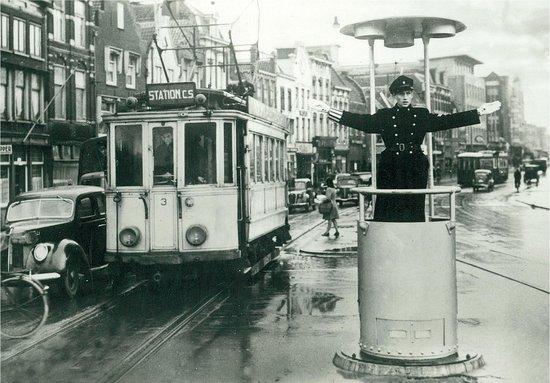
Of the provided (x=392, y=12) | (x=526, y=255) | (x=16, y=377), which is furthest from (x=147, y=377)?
(x=526, y=255)

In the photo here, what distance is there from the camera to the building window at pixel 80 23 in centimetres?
3438

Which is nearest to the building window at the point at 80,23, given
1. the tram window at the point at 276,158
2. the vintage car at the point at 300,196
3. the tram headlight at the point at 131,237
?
the vintage car at the point at 300,196

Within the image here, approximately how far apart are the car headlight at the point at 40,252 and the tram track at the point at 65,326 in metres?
1.10

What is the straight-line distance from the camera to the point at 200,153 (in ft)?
36.8

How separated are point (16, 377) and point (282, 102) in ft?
→ 188

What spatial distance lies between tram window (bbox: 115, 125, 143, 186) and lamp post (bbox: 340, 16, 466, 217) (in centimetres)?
488

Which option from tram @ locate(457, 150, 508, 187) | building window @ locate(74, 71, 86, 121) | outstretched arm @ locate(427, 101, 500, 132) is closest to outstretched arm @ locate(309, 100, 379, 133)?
outstretched arm @ locate(427, 101, 500, 132)

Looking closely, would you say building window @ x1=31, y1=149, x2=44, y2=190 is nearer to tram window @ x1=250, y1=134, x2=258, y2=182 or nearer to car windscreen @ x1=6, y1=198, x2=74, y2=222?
car windscreen @ x1=6, y1=198, x2=74, y2=222

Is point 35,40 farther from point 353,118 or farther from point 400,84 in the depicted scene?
point 400,84

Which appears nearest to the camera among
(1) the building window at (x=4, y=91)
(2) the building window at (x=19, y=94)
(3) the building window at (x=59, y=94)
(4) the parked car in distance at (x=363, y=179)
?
(1) the building window at (x=4, y=91)

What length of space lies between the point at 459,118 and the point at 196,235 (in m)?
5.42

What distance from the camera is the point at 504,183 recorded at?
7506cm

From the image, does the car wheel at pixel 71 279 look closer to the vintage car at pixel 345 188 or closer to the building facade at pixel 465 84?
the vintage car at pixel 345 188

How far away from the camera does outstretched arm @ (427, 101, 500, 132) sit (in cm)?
667
